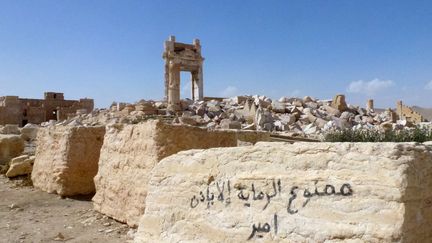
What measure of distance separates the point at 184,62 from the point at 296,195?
22.6 metres

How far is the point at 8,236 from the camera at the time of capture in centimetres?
456

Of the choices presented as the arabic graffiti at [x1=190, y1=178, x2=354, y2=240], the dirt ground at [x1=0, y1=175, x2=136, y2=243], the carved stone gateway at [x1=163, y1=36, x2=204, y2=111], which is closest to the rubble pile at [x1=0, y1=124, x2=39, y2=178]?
the dirt ground at [x1=0, y1=175, x2=136, y2=243]

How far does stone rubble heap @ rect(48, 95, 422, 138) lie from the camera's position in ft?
50.3

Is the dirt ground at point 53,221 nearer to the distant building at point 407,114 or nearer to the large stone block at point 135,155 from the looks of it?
the large stone block at point 135,155

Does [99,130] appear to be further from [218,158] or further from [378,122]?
[378,122]

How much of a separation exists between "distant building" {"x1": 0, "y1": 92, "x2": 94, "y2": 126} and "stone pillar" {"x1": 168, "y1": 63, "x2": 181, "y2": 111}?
561 centimetres

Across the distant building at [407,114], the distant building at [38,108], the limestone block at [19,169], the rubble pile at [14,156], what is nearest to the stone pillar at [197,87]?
the distant building at [38,108]

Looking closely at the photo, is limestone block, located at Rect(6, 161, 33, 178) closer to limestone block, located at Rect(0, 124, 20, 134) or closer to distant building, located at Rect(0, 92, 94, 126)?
limestone block, located at Rect(0, 124, 20, 134)

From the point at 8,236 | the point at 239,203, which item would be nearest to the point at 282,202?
the point at 239,203

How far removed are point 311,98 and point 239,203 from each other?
2106cm

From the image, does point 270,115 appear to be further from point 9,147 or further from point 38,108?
point 38,108

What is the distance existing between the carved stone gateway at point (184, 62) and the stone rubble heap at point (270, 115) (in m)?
3.31

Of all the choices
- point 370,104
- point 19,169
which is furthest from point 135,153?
point 370,104

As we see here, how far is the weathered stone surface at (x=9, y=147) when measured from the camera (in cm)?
1005
